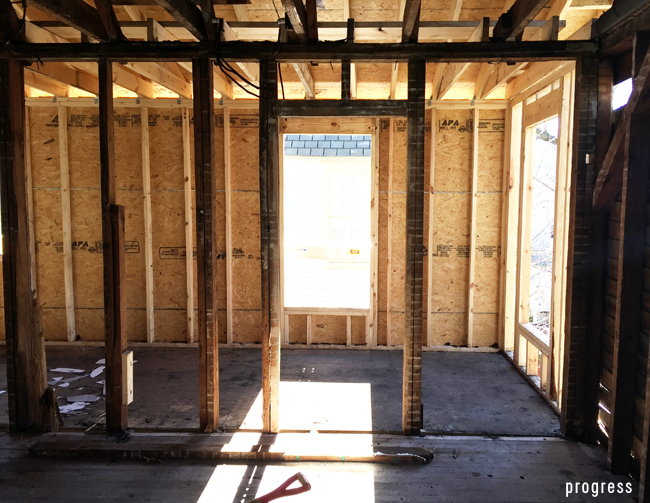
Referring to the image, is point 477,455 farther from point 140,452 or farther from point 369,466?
point 140,452

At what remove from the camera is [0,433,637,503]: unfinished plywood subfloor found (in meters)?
3.13

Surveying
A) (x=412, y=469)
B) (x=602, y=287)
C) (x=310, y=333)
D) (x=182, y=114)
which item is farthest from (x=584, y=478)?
(x=182, y=114)

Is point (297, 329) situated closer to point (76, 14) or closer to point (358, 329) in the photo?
point (358, 329)

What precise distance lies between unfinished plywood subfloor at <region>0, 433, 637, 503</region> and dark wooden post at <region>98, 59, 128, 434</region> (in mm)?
497

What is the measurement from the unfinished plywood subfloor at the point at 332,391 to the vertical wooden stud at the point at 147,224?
1.67ft

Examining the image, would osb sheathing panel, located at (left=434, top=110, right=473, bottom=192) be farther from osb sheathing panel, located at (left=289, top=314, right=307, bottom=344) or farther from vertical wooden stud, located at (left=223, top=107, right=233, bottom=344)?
vertical wooden stud, located at (left=223, top=107, right=233, bottom=344)

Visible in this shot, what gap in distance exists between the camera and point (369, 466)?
349 cm

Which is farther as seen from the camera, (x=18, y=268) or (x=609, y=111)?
(x=18, y=268)

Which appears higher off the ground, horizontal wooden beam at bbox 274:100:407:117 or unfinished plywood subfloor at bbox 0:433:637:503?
horizontal wooden beam at bbox 274:100:407:117

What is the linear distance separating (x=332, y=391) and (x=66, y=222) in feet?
14.4

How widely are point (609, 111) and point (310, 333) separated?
4526 mm

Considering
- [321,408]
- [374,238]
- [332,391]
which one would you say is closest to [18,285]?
[321,408]

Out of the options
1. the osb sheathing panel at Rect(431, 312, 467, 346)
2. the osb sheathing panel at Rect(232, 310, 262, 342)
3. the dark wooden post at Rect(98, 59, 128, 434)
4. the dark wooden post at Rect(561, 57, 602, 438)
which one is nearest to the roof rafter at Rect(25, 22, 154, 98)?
the dark wooden post at Rect(98, 59, 128, 434)

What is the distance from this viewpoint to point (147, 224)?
6.57 meters
